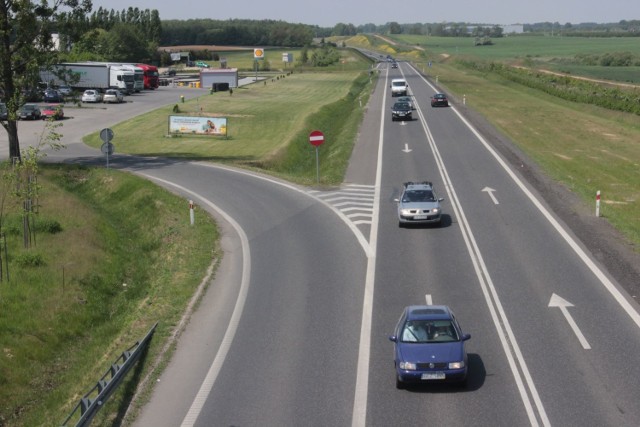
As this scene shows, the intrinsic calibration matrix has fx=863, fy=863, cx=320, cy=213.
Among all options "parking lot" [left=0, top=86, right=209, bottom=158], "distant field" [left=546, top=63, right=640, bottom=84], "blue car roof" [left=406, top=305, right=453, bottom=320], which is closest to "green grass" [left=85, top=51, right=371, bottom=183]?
"parking lot" [left=0, top=86, right=209, bottom=158]

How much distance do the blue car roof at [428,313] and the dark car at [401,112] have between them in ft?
162

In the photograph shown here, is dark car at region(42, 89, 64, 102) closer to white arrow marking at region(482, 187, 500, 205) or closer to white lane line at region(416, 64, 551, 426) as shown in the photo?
white arrow marking at region(482, 187, 500, 205)

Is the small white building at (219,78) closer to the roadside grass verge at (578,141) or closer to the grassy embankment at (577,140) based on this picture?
the grassy embankment at (577,140)

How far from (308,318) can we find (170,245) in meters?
10.8

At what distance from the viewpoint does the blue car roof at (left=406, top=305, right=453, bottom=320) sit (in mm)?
18516

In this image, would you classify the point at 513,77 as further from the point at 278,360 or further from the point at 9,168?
the point at 278,360

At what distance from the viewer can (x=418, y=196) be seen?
108ft

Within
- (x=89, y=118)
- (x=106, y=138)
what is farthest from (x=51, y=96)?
(x=106, y=138)

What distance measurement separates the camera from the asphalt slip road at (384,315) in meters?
16.7

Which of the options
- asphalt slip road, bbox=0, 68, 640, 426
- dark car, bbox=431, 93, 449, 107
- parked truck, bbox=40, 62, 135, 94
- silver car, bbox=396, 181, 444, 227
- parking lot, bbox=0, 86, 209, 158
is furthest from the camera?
parked truck, bbox=40, 62, 135, 94

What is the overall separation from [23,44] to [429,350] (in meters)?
34.3

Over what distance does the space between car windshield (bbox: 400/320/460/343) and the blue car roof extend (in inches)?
6.1

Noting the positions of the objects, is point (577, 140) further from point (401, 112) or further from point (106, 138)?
point (106, 138)

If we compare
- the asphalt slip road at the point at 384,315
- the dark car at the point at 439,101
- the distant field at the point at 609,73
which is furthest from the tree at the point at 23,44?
the distant field at the point at 609,73
